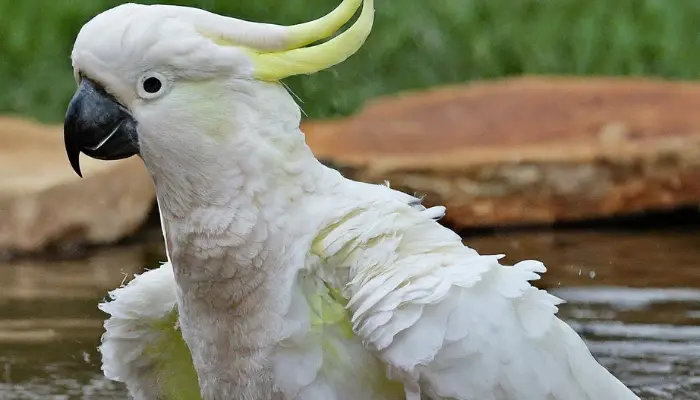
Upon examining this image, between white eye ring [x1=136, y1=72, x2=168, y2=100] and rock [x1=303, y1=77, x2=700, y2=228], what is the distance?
3.76 metres

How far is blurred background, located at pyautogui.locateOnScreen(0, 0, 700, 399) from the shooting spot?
5.00 m

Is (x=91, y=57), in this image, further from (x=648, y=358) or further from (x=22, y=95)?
(x=22, y=95)

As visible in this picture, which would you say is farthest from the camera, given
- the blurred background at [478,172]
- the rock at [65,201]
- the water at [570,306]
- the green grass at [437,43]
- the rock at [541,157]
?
the green grass at [437,43]

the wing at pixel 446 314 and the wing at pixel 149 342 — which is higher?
the wing at pixel 446 314

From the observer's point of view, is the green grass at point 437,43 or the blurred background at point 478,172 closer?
the blurred background at point 478,172

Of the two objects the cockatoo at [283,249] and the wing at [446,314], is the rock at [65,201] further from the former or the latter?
the wing at [446,314]

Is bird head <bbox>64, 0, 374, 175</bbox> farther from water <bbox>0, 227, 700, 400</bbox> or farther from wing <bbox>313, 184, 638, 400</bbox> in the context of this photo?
water <bbox>0, 227, 700, 400</bbox>

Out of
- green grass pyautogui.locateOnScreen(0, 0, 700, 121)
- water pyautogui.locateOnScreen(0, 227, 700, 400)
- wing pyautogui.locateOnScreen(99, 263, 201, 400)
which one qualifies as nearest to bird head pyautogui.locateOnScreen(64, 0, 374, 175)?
wing pyautogui.locateOnScreen(99, 263, 201, 400)

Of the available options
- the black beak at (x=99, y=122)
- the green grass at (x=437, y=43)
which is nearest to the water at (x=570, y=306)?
the black beak at (x=99, y=122)

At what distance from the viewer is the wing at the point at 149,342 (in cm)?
338

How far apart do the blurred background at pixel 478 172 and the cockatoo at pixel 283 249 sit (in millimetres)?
1338

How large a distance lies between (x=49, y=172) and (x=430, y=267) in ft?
12.9

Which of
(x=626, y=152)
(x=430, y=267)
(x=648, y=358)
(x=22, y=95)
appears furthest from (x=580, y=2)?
(x=430, y=267)

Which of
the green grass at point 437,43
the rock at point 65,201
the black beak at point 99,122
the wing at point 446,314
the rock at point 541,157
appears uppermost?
the black beak at point 99,122
